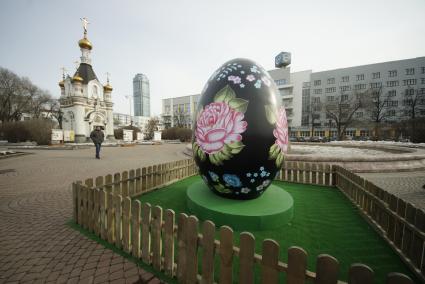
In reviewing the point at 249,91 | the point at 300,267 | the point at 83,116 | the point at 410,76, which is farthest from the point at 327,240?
the point at 410,76

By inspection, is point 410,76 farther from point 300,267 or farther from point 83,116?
point 83,116

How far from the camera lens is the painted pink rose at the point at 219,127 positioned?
11.4 feet

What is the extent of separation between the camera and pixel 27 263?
2.78 m

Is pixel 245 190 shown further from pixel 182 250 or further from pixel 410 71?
pixel 410 71

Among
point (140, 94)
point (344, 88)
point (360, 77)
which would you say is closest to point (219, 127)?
point (344, 88)

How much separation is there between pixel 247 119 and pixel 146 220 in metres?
2.37

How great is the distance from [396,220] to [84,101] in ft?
148

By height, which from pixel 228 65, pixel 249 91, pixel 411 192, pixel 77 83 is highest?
pixel 77 83

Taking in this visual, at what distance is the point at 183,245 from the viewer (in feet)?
8.03

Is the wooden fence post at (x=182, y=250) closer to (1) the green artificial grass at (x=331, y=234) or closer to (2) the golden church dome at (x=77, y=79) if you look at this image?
(1) the green artificial grass at (x=331, y=234)

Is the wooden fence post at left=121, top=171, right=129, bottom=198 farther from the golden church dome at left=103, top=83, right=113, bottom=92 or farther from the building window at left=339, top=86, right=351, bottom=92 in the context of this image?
the building window at left=339, top=86, right=351, bottom=92

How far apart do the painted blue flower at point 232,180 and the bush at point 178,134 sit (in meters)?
37.5

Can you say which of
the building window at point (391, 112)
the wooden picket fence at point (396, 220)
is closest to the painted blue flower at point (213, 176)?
the wooden picket fence at point (396, 220)

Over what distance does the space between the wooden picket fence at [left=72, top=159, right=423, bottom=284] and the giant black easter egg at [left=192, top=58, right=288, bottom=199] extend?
1.22 m
